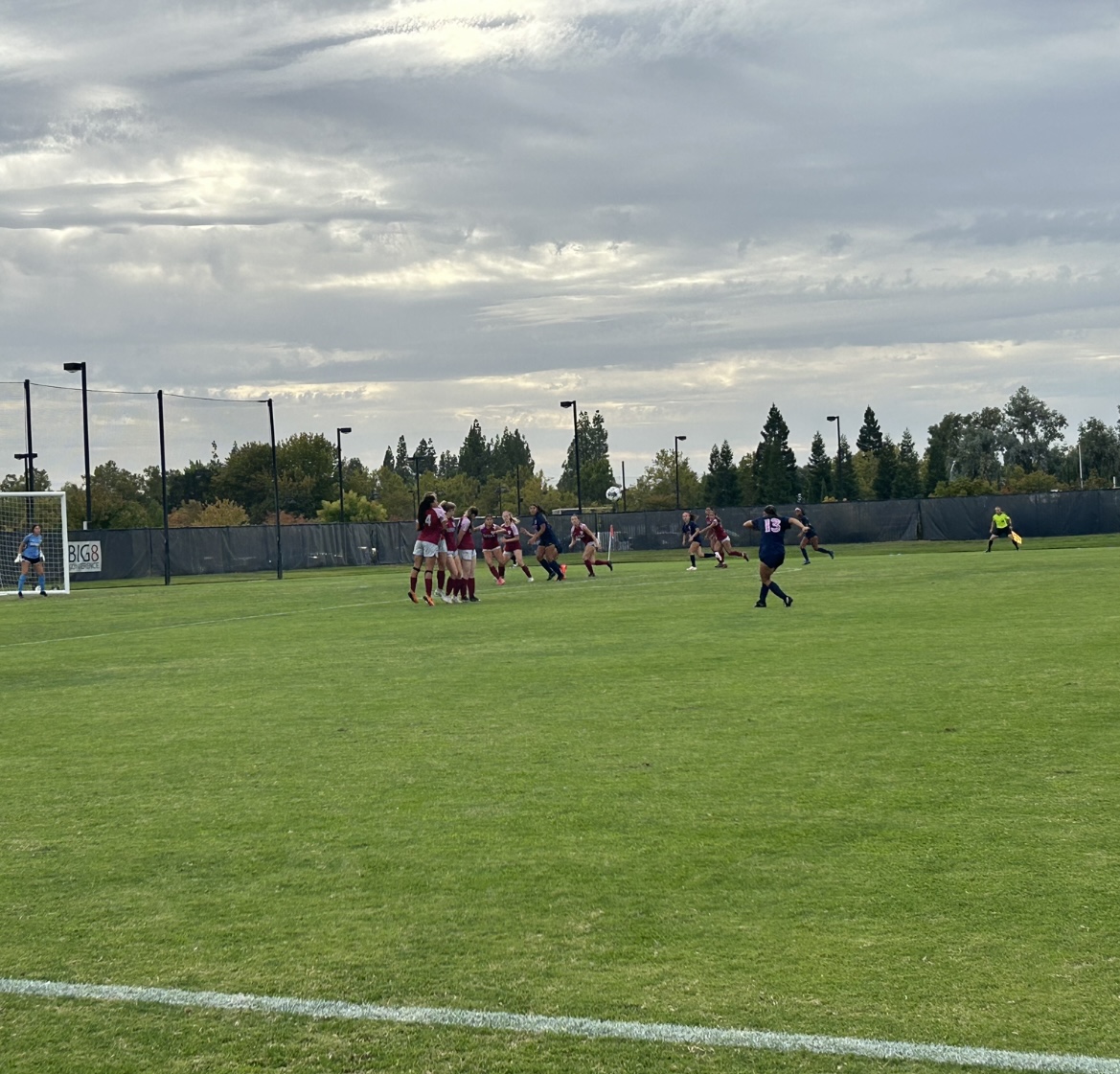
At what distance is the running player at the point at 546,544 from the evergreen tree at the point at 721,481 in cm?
9754

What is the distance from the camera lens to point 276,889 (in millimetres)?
6164

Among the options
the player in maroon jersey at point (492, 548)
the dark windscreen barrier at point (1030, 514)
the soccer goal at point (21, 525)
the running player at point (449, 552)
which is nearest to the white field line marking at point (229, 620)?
the running player at point (449, 552)

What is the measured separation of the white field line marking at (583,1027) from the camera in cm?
410

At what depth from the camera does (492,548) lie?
35875 millimetres

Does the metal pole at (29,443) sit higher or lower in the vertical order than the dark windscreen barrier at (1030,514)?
higher

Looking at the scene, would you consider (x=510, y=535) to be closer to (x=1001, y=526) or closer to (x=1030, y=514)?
(x=1001, y=526)

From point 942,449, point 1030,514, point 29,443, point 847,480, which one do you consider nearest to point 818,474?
point 847,480

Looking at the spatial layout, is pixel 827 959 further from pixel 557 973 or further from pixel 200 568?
pixel 200 568

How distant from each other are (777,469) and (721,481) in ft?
31.5

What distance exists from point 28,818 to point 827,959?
4851 mm

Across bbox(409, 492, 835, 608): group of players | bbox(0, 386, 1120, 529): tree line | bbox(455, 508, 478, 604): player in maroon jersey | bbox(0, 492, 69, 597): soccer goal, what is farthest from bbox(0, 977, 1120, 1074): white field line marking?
bbox(0, 386, 1120, 529): tree line

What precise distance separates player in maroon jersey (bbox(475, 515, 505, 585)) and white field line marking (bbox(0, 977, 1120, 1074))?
3022 centimetres

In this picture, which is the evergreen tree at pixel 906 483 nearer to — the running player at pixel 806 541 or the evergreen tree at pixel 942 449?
the evergreen tree at pixel 942 449

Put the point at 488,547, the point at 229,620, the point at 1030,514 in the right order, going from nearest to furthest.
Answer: the point at 229,620
the point at 488,547
the point at 1030,514
